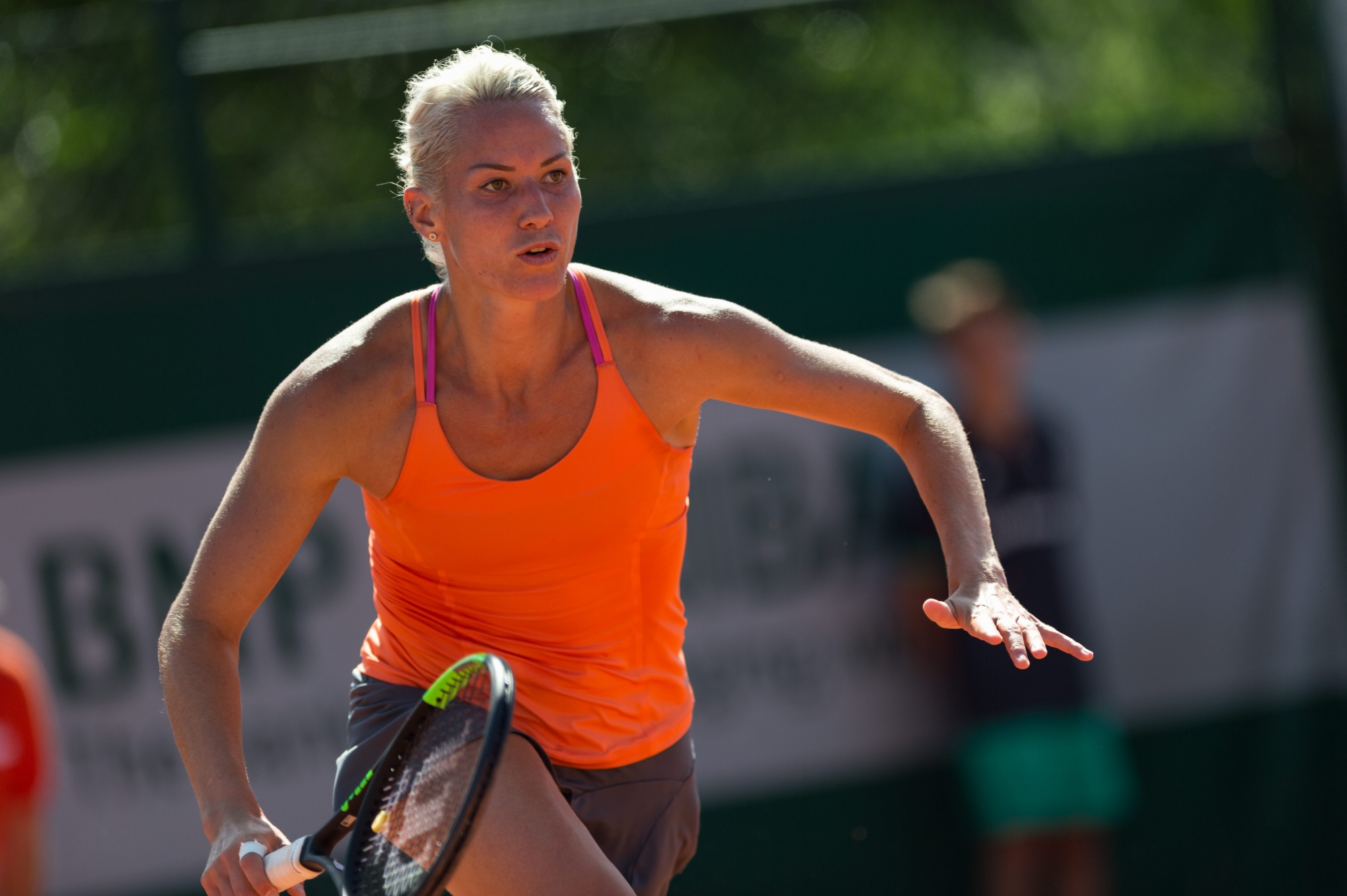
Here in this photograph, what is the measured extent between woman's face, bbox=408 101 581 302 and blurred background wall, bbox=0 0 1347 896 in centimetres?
248

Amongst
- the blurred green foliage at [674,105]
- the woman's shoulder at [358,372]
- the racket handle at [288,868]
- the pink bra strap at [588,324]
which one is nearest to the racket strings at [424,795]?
the racket handle at [288,868]

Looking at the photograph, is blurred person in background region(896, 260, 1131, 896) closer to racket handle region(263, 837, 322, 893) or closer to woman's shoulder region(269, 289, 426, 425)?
woman's shoulder region(269, 289, 426, 425)

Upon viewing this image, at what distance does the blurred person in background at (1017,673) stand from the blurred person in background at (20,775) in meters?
2.50

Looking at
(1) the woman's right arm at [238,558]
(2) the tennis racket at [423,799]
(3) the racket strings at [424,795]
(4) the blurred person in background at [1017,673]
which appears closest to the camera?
(2) the tennis racket at [423,799]

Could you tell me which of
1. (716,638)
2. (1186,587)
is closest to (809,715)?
(716,638)

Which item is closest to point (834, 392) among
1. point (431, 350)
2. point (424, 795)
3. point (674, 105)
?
point (431, 350)

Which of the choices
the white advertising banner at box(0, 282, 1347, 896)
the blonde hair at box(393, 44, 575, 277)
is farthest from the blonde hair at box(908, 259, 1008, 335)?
the blonde hair at box(393, 44, 575, 277)

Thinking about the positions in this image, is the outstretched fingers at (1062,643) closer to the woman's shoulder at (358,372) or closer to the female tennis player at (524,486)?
the female tennis player at (524,486)

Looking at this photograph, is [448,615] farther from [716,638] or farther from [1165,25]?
[1165,25]

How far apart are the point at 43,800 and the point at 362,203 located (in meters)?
6.70

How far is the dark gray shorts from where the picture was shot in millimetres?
2637

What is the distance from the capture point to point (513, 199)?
2.44m

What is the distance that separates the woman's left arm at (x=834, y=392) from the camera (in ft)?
8.30

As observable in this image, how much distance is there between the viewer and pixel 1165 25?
39.2 ft
